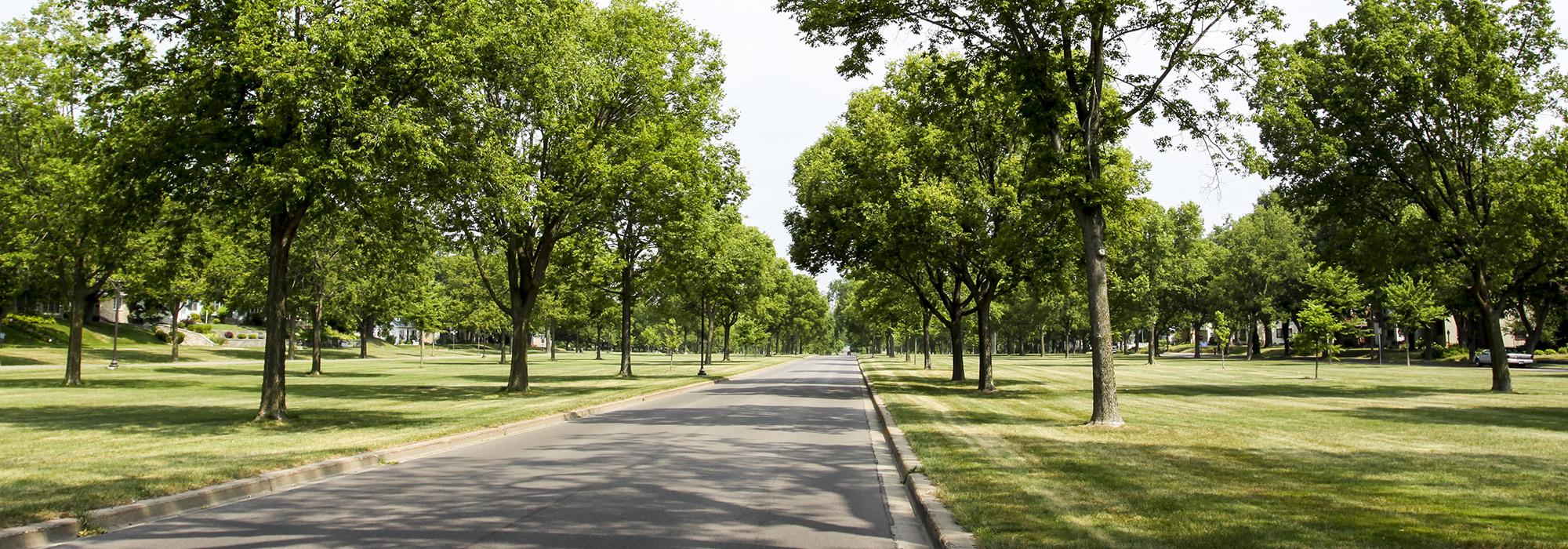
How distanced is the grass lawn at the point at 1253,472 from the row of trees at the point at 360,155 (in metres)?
10.4

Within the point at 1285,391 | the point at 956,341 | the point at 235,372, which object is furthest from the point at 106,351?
the point at 1285,391

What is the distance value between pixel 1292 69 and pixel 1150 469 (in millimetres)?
13958

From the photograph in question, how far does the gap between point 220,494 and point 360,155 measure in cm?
792

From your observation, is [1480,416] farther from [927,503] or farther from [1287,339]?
[1287,339]

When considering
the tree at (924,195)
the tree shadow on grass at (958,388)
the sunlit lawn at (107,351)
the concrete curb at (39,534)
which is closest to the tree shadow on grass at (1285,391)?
the tree shadow on grass at (958,388)

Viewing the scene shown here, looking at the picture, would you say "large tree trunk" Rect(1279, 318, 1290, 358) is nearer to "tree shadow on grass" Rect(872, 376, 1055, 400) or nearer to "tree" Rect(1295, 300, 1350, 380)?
"tree" Rect(1295, 300, 1350, 380)

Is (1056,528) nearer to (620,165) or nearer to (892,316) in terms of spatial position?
(620,165)

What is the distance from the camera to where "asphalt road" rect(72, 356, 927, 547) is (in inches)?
286

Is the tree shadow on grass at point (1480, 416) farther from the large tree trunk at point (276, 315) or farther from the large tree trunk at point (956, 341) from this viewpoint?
the large tree trunk at point (276, 315)

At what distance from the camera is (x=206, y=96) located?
15469mm

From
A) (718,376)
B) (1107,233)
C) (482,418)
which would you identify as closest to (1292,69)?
(1107,233)

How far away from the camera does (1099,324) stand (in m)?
17.0

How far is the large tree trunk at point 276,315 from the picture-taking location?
1717cm

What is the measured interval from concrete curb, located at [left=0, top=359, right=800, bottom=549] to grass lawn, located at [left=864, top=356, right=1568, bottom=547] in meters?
6.93
